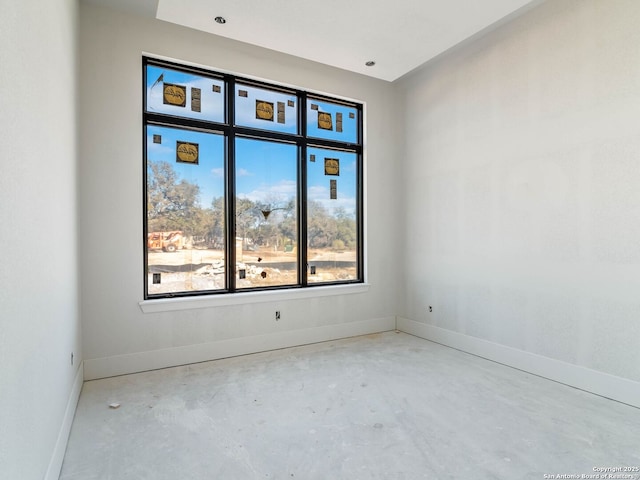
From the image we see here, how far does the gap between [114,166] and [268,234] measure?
1.72 metres

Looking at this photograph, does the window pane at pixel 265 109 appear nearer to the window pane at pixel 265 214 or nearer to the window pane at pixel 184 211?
the window pane at pixel 265 214

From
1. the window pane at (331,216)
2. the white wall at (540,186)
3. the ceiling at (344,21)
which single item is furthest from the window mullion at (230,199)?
the white wall at (540,186)

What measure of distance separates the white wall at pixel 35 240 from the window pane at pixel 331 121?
259cm

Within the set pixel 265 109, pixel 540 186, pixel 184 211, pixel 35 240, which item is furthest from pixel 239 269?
pixel 540 186

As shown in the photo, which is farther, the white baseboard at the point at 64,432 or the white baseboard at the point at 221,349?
the white baseboard at the point at 221,349

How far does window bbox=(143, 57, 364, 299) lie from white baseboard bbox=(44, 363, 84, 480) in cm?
98

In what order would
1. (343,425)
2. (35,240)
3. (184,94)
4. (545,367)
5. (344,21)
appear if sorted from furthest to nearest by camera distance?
(184,94) < (545,367) < (344,21) < (343,425) < (35,240)

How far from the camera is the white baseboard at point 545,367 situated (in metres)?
2.83

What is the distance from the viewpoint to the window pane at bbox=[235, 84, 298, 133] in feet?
13.4

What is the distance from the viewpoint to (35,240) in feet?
5.35

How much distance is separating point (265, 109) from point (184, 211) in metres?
1.53

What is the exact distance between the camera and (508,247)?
12.0ft

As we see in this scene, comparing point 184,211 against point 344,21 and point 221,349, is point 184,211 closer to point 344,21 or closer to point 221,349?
point 221,349

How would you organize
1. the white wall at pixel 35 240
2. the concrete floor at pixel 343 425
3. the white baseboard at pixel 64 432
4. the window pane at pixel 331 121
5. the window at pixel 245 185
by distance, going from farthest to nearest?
the window pane at pixel 331 121 → the window at pixel 245 185 → the concrete floor at pixel 343 425 → the white baseboard at pixel 64 432 → the white wall at pixel 35 240
